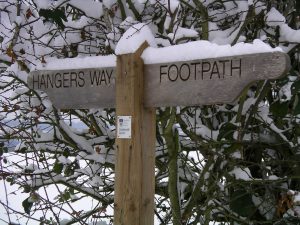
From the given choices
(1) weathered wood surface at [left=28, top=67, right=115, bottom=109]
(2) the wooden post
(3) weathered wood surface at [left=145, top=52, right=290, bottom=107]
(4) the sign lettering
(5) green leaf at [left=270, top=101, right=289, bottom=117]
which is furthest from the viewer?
(5) green leaf at [left=270, top=101, right=289, bottom=117]

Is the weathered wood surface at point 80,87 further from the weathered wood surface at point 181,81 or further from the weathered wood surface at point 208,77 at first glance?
the weathered wood surface at point 208,77

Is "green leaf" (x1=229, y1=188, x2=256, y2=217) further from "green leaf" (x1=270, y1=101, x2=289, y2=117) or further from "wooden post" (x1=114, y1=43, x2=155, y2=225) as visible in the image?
"wooden post" (x1=114, y1=43, x2=155, y2=225)

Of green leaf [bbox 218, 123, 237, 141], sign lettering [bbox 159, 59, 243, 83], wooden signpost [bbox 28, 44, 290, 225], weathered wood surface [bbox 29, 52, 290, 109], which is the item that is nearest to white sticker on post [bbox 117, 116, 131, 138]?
wooden signpost [bbox 28, 44, 290, 225]

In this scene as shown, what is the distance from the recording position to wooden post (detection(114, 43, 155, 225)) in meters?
2.05

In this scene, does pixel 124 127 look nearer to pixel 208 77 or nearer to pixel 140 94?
pixel 140 94

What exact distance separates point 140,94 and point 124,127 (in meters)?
0.16

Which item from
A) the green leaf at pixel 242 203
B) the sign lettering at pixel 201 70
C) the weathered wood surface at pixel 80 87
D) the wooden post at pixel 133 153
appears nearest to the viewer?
the sign lettering at pixel 201 70

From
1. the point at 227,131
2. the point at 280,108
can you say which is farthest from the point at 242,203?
the point at 280,108

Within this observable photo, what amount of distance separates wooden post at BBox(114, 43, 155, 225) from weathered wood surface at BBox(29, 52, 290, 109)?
0.17 feet

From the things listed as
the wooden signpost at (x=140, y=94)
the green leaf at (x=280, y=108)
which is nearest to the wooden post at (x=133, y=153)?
the wooden signpost at (x=140, y=94)

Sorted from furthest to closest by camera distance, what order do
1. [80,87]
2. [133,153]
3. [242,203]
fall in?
[242,203], [80,87], [133,153]

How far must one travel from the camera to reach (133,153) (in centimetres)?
207

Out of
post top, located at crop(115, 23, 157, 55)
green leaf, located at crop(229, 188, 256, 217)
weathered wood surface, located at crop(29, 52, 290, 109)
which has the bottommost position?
green leaf, located at crop(229, 188, 256, 217)

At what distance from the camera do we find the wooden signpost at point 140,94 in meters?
1.81
